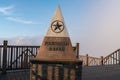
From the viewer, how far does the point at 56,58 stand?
35.1ft

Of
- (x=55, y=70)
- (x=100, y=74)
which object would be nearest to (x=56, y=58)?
(x=55, y=70)

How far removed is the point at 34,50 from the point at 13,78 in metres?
4.10

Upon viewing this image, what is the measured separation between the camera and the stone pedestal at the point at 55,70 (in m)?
10.6

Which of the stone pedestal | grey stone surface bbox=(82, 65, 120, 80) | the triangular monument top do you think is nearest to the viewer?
the stone pedestal

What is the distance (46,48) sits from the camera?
35.8 feet

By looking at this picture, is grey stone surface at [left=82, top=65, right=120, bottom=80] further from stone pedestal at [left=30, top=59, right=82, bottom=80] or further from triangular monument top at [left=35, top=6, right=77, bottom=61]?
triangular monument top at [left=35, top=6, right=77, bottom=61]

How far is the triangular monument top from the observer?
1076cm

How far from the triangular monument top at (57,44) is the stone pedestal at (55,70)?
0.64 ft

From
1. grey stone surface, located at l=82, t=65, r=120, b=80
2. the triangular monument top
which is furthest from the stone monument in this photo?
grey stone surface, located at l=82, t=65, r=120, b=80

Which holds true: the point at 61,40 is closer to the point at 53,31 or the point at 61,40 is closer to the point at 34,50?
the point at 53,31

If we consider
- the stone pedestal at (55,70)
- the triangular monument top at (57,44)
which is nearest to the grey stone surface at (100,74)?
the stone pedestal at (55,70)

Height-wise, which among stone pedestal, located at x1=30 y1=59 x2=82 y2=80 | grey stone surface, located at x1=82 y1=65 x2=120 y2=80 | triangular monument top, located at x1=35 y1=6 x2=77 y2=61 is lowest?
grey stone surface, located at x1=82 y1=65 x2=120 y2=80

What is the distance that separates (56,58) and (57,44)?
56 cm

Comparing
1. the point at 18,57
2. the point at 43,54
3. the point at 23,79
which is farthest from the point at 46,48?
the point at 18,57
